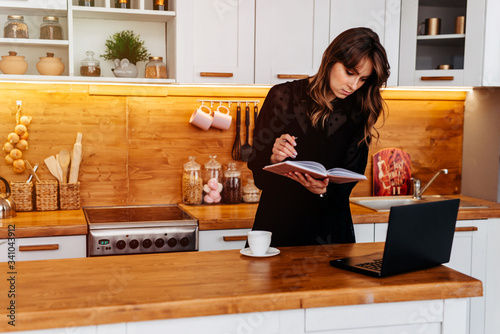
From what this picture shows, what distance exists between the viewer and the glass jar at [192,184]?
315 cm

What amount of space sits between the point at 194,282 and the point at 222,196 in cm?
176

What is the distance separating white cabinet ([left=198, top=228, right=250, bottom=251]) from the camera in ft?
8.89

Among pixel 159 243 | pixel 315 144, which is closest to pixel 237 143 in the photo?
pixel 159 243

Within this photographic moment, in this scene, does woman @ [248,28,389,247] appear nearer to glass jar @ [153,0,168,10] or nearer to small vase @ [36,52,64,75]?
glass jar @ [153,0,168,10]

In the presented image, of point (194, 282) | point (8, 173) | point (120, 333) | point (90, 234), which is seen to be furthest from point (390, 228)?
point (8, 173)

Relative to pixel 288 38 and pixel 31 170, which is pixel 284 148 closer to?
pixel 288 38

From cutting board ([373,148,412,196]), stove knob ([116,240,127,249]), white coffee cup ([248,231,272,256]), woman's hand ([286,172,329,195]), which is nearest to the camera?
white coffee cup ([248,231,272,256])

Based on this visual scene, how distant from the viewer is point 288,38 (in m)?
3.00

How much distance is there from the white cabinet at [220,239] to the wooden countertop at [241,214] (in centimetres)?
3

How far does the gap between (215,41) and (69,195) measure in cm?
116

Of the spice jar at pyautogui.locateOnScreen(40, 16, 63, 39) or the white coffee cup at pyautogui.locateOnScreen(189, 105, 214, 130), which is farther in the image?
the white coffee cup at pyautogui.locateOnScreen(189, 105, 214, 130)

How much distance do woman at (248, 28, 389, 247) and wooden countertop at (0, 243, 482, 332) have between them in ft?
1.51

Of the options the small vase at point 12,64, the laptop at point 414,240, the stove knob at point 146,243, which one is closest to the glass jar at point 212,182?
the stove knob at point 146,243

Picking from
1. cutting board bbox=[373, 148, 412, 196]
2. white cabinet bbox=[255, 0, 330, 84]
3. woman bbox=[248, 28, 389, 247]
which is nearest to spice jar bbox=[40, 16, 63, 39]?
white cabinet bbox=[255, 0, 330, 84]
